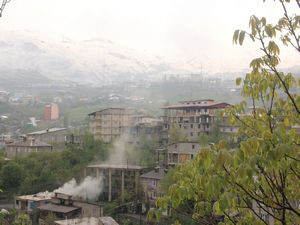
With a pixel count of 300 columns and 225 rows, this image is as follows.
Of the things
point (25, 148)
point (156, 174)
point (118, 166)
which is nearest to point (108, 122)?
point (25, 148)

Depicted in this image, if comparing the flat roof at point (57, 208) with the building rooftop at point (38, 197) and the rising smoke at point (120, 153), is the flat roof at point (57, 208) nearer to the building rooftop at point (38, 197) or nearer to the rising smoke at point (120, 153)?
the building rooftop at point (38, 197)

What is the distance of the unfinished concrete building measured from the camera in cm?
2703

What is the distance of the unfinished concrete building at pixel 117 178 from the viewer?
27.0 m

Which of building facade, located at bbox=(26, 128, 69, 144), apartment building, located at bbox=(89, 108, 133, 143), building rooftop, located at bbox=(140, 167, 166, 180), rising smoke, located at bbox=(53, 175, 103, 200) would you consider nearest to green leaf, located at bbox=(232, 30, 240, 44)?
building rooftop, located at bbox=(140, 167, 166, 180)

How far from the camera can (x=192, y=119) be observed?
A: 107ft

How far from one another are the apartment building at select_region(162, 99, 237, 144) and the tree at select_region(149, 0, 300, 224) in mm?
27071

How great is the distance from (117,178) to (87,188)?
203cm

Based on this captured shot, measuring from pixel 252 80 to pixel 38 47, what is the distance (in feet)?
671

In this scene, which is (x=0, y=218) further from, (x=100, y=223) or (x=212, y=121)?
(x=212, y=121)

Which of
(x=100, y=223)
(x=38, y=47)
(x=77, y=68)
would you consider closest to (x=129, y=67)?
(x=77, y=68)

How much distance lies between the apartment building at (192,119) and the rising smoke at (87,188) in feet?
24.3

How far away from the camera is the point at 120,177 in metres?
27.8

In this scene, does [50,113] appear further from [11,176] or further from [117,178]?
[117,178]

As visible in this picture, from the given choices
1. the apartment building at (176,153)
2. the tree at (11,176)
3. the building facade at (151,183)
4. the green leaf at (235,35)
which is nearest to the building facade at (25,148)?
the tree at (11,176)
